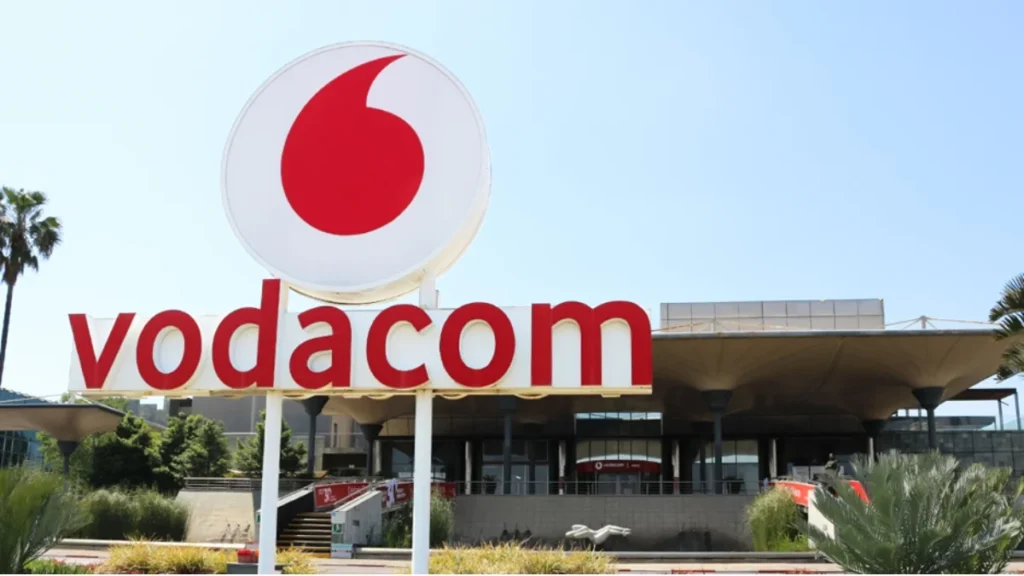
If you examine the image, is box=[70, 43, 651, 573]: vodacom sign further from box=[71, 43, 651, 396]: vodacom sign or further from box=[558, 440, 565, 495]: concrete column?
box=[558, 440, 565, 495]: concrete column

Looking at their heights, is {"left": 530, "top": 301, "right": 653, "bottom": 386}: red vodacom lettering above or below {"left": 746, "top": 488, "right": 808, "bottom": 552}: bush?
above

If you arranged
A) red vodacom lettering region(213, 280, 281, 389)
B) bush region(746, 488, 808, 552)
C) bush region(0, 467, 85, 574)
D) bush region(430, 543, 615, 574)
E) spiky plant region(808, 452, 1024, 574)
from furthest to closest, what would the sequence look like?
bush region(746, 488, 808, 552), bush region(430, 543, 615, 574), red vodacom lettering region(213, 280, 281, 389), bush region(0, 467, 85, 574), spiky plant region(808, 452, 1024, 574)

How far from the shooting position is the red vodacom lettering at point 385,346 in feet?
50.0

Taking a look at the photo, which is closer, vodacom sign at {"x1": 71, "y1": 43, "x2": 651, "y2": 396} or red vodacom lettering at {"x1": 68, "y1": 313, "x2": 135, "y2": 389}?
vodacom sign at {"x1": 71, "y1": 43, "x2": 651, "y2": 396}

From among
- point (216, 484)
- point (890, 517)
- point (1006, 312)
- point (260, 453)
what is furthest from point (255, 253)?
point (260, 453)

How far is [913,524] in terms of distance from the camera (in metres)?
13.2

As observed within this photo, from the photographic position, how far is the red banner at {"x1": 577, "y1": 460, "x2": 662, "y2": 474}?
5884 cm

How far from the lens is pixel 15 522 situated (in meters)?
14.7

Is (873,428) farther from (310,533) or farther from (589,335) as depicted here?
(589,335)

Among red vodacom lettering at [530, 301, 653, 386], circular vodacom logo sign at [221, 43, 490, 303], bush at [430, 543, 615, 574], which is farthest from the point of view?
bush at [430, 543, 615, 574]

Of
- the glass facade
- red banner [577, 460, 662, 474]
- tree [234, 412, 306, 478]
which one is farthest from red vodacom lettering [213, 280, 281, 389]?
the glass facade

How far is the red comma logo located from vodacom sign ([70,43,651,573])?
24 mm

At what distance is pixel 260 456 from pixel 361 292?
148ft

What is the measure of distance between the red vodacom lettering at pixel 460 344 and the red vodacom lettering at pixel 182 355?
14.0 ft
